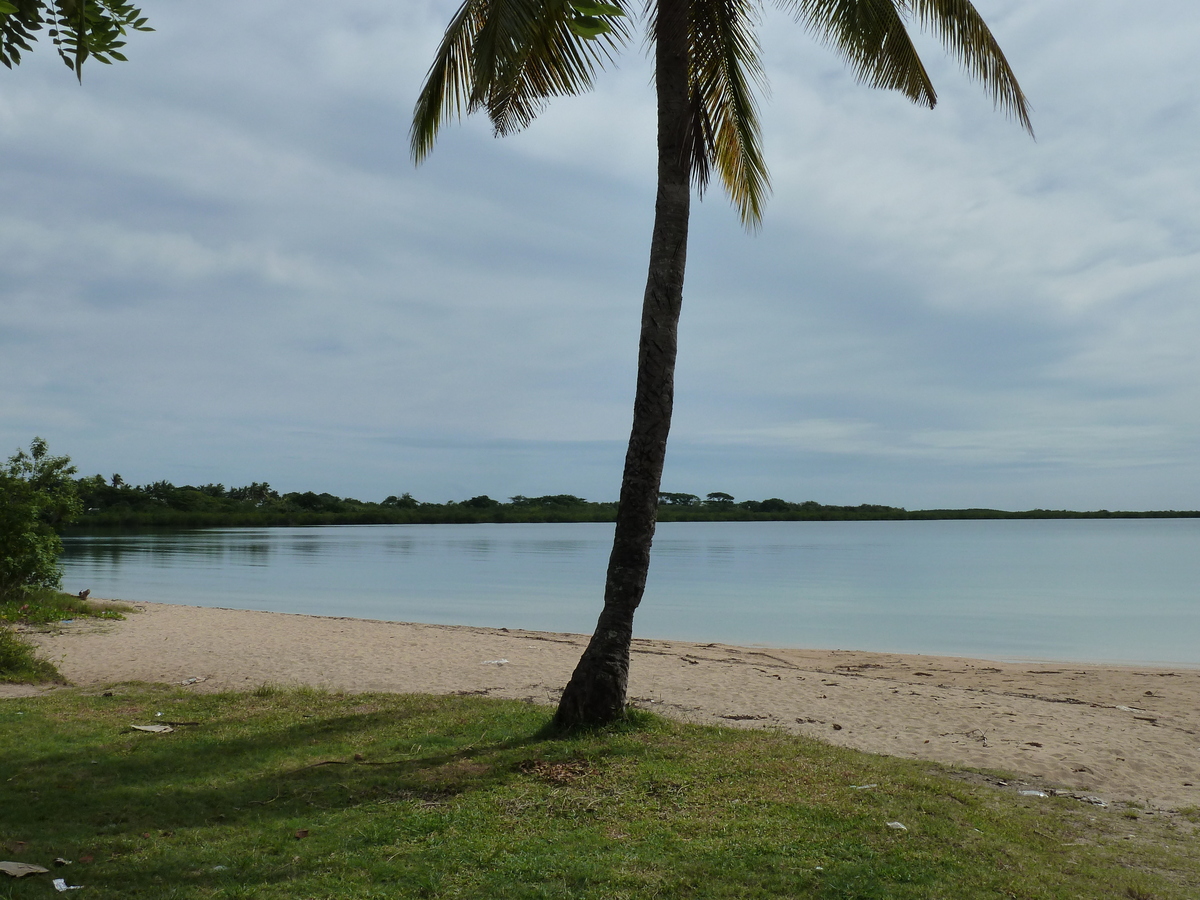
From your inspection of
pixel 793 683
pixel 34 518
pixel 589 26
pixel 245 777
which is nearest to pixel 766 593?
pixel 793 683

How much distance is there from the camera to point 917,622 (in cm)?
2389

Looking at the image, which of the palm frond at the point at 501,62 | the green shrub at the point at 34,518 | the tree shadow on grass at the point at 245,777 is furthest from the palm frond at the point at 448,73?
the green shrub at the point at 34,518

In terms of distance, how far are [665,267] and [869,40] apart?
3046mm

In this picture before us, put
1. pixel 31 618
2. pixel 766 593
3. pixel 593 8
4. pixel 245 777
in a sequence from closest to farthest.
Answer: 1. pixel 593 8
2. pixel 245 777
3. pixel 31 618
4. pixel 766 593

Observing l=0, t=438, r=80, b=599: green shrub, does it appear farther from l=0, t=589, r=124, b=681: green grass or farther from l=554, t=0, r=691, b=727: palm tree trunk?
l=554, t=0, r=691, b=727: palm tree trunk

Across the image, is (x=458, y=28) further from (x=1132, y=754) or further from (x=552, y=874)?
(x=1132, y=754)

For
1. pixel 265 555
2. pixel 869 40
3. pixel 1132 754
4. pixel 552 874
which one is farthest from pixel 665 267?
pixel 265 555

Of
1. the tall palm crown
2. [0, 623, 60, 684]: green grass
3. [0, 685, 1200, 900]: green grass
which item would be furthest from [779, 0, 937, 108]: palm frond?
[0, 623, 60, 684]: green grass

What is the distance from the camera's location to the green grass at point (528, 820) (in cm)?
419

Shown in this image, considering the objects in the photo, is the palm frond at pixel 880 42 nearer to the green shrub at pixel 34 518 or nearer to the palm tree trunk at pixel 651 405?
the palm tree trunk at pixel 651 405

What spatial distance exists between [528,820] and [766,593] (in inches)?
1041

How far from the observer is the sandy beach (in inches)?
314

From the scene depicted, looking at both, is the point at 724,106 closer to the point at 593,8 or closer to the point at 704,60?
the point at 704,60

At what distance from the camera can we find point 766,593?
30641mm
